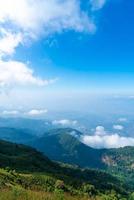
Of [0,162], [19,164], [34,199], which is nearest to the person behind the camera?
[34,199]

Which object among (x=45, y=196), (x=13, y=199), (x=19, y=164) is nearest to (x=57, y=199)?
(x=45, y=196)

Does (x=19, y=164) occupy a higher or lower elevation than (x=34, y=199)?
higher

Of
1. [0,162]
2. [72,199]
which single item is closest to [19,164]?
[0,162]

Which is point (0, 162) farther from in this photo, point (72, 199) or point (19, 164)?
point (72, 199)

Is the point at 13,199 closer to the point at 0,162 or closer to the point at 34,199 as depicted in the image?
the point at 34,199

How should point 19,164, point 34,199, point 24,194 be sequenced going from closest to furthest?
point 34,199 < point 24,194 < point 19,164

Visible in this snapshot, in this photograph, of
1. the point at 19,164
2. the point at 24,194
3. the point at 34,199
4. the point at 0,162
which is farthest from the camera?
the point at 19,164

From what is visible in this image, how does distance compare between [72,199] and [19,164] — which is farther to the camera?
[19,164]

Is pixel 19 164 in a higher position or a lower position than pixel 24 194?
higher

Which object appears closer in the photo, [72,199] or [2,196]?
[2,196]
